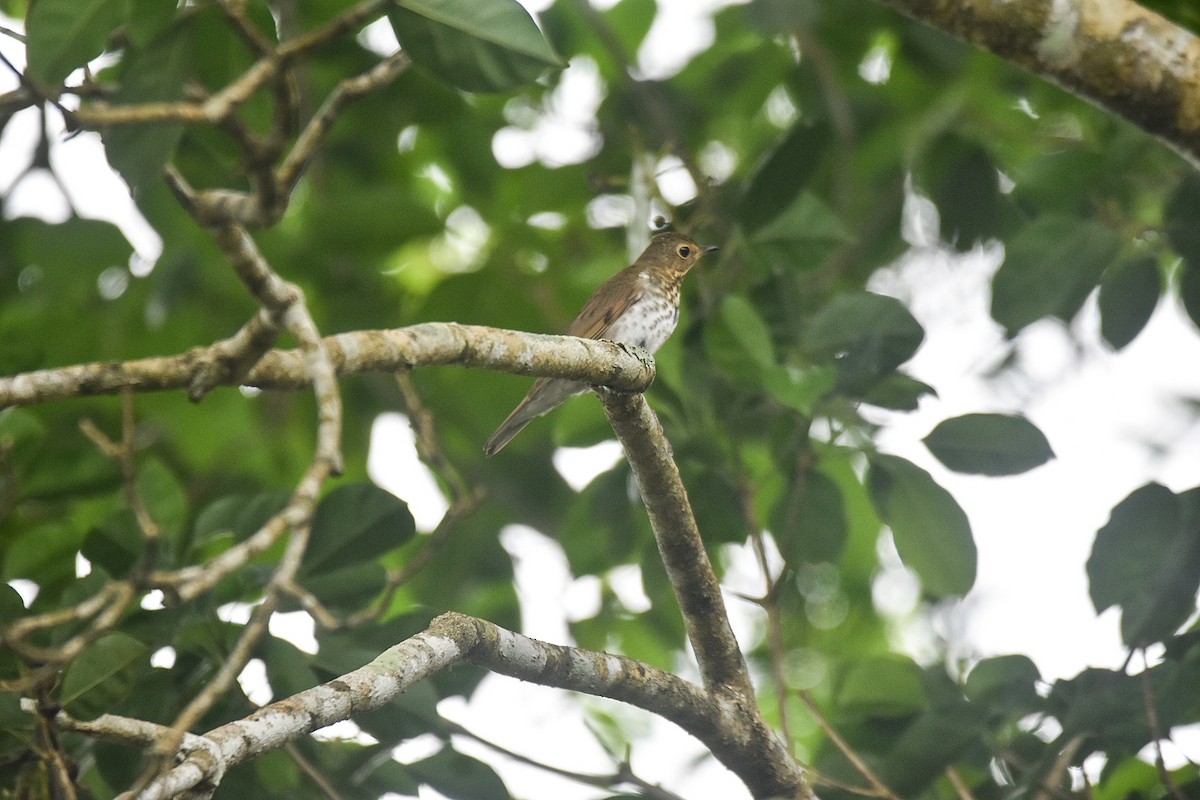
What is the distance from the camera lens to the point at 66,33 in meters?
2.79

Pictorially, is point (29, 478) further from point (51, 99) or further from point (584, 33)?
point (584, 33)

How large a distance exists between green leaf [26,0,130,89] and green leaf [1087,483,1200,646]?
294 centimetres

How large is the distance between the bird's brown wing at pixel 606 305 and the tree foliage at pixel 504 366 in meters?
0.12

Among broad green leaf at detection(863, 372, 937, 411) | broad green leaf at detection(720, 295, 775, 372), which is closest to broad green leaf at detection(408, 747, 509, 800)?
broad green leaf at detection(720, 295, 775, 372)

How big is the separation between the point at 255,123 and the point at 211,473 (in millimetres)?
1905

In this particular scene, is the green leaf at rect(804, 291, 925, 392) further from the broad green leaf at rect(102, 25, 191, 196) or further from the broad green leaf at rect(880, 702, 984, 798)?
the broad green leaf at rect(102, 25, 191, 196)

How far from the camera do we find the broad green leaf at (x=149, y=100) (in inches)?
110

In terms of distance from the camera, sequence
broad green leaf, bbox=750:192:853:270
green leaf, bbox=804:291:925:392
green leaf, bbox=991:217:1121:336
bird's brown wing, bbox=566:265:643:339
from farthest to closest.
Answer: bird's brown wing, bbox=566:265:643:339, broad green leaf, bbox=750:192:853:270, green leaf, bbox=991:217:1121:336, green leaf, bbox=804:291:925:392

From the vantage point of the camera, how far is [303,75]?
6191mm

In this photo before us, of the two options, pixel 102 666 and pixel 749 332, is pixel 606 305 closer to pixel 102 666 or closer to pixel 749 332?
pixel 749 332

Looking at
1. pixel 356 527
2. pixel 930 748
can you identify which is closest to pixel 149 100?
pixel 356 527

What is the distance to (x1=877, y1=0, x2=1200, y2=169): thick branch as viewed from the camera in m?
3.25

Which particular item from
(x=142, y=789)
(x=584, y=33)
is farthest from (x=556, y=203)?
(x=142, y=789)

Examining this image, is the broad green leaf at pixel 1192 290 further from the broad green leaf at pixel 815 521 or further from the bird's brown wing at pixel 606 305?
the bird's brown wing at pixel 606 305
